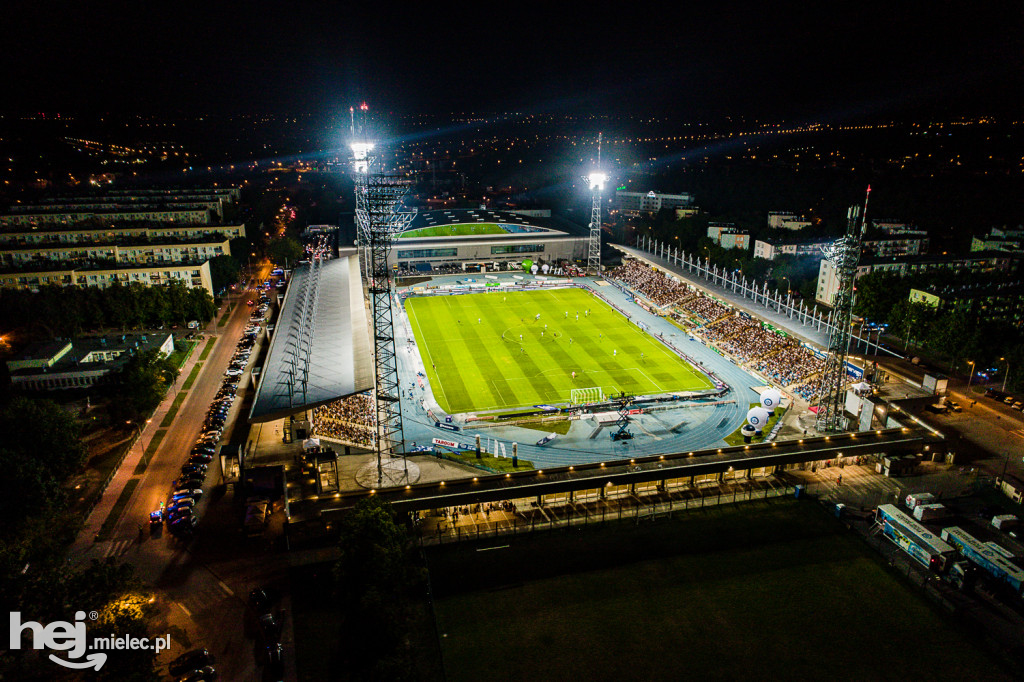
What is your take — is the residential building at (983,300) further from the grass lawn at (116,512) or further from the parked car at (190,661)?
the grass lawn at (116,512)

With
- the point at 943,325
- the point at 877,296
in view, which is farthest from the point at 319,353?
the point at 877,296

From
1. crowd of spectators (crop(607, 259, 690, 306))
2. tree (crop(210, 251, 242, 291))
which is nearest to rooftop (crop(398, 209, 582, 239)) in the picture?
crowd of spectators (crop(607, 259, 690, 306))

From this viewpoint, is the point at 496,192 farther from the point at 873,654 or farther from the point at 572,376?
the point at 873,654

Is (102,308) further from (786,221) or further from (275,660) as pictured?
(786,221)

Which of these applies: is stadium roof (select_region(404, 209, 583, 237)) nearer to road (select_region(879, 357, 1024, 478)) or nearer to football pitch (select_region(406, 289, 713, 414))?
football pitch (select_region(406, 289, 713, 414))

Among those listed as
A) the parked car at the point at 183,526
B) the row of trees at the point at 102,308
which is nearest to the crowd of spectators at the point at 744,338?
the parked car at the point at 183,526
